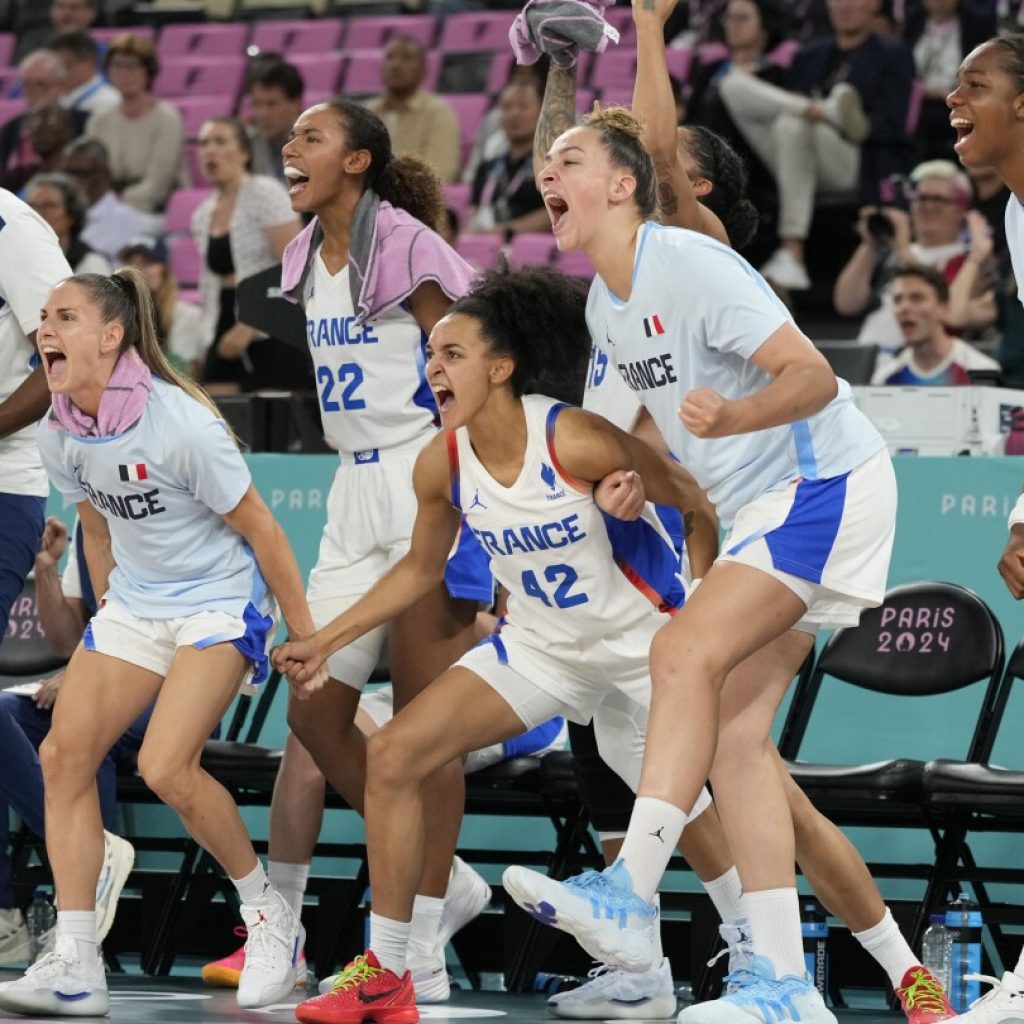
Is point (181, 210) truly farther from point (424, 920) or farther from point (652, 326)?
point (652, 326)

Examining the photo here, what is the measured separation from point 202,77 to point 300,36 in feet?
2.42

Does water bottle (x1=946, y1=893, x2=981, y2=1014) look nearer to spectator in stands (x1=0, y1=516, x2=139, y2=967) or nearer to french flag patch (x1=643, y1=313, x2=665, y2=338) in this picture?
french flag patch (x1=643, y1=313, x2=665, y2=338)

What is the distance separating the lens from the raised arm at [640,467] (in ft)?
14.4

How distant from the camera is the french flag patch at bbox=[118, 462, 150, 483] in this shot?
15.0 ft

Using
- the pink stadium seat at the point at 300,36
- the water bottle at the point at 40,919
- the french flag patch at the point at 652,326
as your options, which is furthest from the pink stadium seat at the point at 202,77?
the french flag patch at the point at 652,326

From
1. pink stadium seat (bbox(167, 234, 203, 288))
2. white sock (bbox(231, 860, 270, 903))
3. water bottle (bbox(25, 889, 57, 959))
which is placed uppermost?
pink stadium seat (bbox(167, 234, 203, 288))

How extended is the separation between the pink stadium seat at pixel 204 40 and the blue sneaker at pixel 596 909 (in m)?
9.72

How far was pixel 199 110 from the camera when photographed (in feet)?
38.6

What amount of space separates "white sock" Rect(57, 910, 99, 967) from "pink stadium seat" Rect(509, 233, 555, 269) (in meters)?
4.91

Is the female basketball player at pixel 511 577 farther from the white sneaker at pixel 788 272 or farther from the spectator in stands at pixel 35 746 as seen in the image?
the white sneaker at pixel 788 272

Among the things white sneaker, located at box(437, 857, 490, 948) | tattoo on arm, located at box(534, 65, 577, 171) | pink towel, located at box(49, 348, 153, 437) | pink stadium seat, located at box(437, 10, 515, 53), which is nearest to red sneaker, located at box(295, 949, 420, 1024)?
white sneaker, located at box(437, 857, 490, 948)

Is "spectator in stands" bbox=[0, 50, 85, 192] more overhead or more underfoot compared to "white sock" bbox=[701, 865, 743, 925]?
more overhead

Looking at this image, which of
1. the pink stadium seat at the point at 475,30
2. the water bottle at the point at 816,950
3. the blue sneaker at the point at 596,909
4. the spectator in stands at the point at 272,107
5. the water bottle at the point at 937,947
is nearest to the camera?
the blue sneaker at the point at 596,909

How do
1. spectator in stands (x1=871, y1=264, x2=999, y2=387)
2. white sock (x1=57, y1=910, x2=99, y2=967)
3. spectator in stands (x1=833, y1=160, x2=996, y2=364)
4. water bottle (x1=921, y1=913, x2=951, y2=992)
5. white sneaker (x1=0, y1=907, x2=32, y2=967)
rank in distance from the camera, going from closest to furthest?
1. white sock (x1=57, y1=910, x2=99, y2=967)
2. water bottle (x1=921, y1=913, x2=951, y2=992)
3. white sneaker (x1=0, y1=907, x2=32, y2=967)
4. spectator in stands (x1=871, y1=264, x2=999, y2=387)
5. spectator in stands (x1=833, y1=160, x2=996, y2=364)
